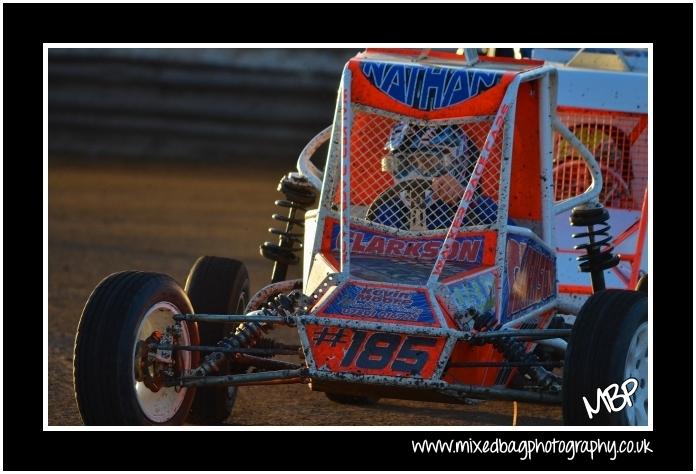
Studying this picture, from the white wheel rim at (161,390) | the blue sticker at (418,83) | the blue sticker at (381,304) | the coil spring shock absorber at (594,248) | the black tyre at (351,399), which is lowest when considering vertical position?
the black tyre at (351,399)

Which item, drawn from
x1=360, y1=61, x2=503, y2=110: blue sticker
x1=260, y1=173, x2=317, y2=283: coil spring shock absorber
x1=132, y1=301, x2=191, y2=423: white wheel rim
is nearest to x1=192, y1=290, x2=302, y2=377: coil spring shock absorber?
x1=132, y1=301, x2=191, y2=423: white wheel rim

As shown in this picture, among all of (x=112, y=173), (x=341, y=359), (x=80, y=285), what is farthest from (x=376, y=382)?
(x=112, y=173)

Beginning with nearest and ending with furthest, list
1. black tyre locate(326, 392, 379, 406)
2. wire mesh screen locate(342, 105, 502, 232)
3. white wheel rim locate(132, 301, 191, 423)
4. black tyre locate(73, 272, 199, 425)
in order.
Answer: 1. black tyre locate(73, 272, 199, 425)
2. white wheel rim locate(132, 301, 191, 423)
3. wire mesh screen locate(342, 105, 502, 232)
4. black tyre locate(326, 392, 379, 406)

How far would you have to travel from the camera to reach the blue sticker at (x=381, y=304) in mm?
7008

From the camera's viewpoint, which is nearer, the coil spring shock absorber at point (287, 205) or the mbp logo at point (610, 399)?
the mbp logo at point (610, 399)

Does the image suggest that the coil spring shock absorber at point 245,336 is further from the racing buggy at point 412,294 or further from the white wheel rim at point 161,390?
the white wheel rim at point 161,390

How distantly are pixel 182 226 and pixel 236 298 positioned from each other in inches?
307

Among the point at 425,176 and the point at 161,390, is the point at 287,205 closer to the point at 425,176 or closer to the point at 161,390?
the point at 425,176

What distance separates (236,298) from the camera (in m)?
8.48

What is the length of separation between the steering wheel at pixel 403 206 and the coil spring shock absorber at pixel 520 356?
0.93 meters

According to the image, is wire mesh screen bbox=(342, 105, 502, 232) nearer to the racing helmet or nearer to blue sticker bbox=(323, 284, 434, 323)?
the racing helmet

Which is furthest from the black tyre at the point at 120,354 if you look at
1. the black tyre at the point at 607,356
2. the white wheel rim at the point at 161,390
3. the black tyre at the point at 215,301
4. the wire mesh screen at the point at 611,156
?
the wire mesh screen at the point at 611,156

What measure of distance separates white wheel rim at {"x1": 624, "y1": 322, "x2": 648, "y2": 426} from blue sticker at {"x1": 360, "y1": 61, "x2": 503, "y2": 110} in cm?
172

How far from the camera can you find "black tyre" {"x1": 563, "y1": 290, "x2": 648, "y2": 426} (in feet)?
21.4
